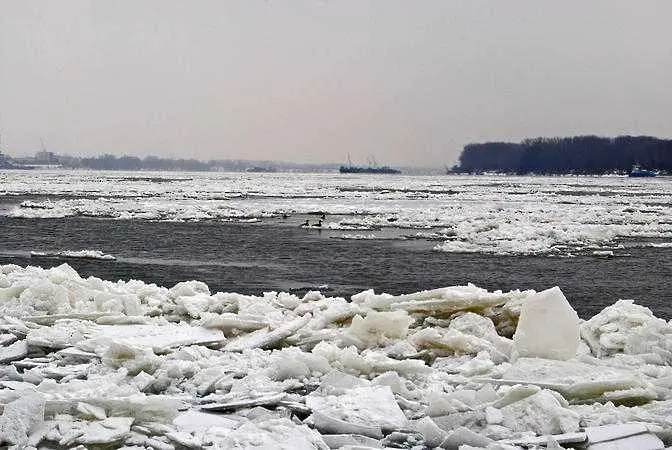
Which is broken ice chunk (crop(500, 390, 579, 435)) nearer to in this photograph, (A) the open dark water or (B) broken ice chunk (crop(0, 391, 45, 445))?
(B) broken ice chunk (crop(0, 391, 45, 445))

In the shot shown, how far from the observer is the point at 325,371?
5.25 meters

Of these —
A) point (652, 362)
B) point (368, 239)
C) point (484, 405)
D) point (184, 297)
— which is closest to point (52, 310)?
point (184, 297)

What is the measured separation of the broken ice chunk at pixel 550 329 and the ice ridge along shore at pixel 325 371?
1 centimetres

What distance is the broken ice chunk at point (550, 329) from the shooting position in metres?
5.52

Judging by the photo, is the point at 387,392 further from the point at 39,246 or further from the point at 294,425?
the point at 39,246

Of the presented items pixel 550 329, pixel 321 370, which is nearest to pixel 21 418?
pixel 321 370


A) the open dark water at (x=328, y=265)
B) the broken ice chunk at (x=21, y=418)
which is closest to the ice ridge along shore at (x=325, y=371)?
the broken ice chunk at (x=21, y=418)

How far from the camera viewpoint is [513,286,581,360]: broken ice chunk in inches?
217

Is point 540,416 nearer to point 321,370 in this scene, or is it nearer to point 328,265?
point 321,370

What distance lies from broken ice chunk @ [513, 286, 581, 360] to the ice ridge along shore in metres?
0.01

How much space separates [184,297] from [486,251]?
8.74 metres

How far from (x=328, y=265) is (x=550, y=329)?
757 cm

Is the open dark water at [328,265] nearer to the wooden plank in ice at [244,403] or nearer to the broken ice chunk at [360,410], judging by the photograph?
the broken ice chunk at [360,410]

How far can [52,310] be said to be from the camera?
6883 mm
